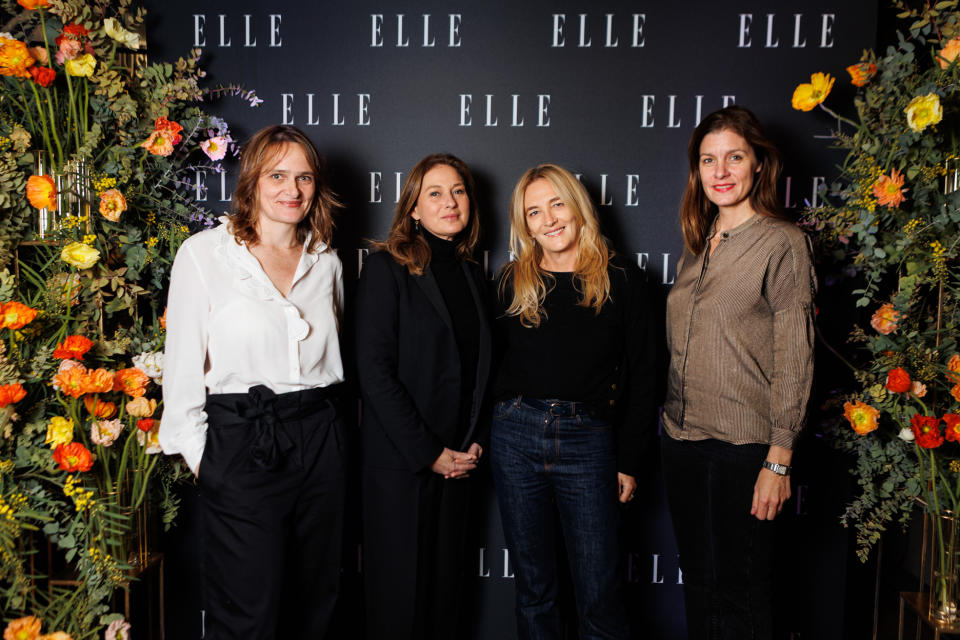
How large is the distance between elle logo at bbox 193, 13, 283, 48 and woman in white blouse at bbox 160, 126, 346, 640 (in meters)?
0.74

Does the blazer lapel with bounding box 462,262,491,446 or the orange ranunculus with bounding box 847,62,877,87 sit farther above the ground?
the orange ranunculus with bounding box 847,62,877,87

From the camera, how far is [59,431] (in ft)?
5.56

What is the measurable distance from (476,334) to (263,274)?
0.63 metres

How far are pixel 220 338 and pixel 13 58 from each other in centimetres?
103

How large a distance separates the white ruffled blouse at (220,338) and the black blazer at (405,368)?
0.20 metres

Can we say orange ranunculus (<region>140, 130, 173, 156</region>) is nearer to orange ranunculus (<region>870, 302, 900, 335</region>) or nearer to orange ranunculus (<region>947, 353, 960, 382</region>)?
orange ranunculus (<region>870, 302, 900, 335</region>)

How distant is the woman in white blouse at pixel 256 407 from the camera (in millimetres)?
1587

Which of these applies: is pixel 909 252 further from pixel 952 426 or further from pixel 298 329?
pixel 298 329

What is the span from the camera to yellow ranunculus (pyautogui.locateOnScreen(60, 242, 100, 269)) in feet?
5.83

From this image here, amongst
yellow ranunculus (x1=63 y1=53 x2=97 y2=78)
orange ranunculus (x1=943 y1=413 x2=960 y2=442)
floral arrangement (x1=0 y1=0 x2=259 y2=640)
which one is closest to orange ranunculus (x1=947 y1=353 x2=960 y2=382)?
orange ranunculus (x1=943 y1=413 x2=960 y2=442)

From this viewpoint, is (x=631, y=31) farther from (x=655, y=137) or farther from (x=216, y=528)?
(x=216, y=528)

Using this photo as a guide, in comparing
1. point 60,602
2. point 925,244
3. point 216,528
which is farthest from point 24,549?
point 925,244

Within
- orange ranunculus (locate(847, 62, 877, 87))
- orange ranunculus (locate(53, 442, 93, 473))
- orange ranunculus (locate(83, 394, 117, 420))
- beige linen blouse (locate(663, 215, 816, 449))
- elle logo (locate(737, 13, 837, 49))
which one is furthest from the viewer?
elle logo (locate(737, 13, 837, 49))

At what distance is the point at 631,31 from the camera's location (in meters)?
2.18
